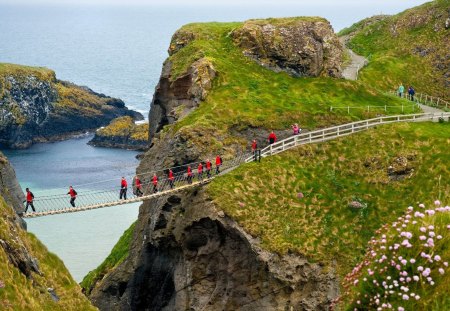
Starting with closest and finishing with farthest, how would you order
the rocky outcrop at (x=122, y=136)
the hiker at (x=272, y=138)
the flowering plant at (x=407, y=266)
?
the flowering plant at (x=407, y=266)
the hiker at (x=272, y=138)
the rocky outcrop at (x=122, y=136)

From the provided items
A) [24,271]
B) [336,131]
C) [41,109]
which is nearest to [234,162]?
[336,131]

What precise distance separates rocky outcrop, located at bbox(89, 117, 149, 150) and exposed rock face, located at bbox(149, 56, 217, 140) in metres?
77.1

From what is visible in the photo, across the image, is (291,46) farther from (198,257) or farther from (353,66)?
(198,257)

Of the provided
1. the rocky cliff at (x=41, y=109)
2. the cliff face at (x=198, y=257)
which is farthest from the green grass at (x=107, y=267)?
the rocky cliff at (x=41, y=109)

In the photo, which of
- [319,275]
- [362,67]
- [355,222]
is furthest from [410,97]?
[319,275]

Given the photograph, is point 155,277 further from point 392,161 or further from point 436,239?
point 436,239

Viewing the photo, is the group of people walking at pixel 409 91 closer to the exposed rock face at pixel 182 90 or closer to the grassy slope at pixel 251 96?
the grassy slope at pixel 251 96

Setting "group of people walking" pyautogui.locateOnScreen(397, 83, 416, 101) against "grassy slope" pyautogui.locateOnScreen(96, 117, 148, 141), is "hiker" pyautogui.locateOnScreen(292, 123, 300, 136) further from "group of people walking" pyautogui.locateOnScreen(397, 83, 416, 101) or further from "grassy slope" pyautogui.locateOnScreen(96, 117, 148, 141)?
"grassy slope" pyautogui.locateOnScreen(96, 117, 148, 141)

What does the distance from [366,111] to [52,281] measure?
37.6 m

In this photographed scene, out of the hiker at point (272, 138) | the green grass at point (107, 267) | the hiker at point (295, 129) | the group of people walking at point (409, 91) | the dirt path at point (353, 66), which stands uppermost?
the dirt path at point (353, 66)

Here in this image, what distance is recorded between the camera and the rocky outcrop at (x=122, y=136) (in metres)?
156

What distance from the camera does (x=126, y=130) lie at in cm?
16112

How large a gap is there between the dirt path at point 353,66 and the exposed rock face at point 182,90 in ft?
74.1

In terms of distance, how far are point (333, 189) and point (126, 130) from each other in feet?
349
